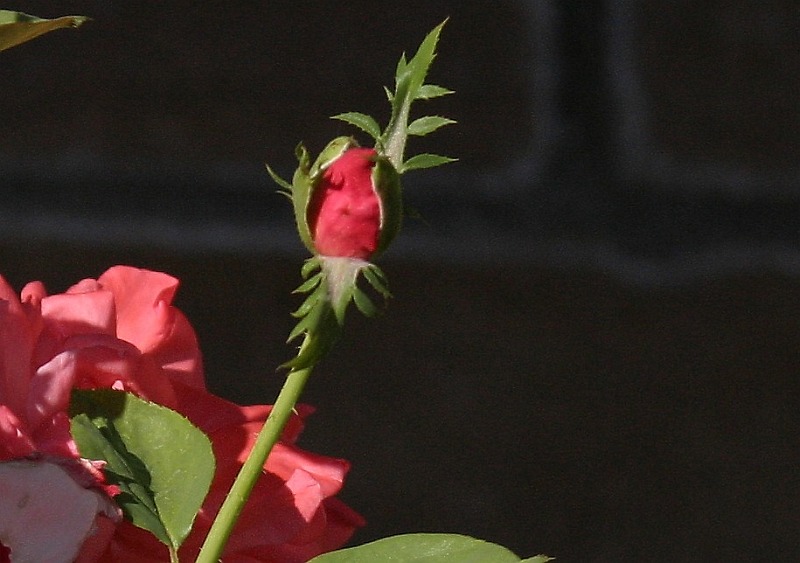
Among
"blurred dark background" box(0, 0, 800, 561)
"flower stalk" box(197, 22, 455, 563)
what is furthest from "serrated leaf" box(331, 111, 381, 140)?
"blurred dark background" box(0, 0, 800, 561)

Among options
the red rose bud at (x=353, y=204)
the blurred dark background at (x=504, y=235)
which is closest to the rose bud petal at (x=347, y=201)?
the red rose bud at (x=353, y=204)

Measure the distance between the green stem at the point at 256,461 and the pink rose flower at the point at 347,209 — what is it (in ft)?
0.05

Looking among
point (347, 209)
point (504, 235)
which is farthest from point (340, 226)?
point (504, 235)

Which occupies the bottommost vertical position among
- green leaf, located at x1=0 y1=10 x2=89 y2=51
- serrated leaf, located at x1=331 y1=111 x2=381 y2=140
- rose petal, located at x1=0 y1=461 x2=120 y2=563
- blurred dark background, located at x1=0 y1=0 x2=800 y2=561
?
blurred dark background, located at x1=0 y1=0 x2=800 y2=561

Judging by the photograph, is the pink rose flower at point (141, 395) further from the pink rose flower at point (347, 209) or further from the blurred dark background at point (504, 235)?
the blurred dark background at point (504, 235)

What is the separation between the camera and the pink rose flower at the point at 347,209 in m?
0.16

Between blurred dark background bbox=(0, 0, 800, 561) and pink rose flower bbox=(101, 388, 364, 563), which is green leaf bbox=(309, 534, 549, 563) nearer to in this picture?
pink rose flower bbox=(101, 388, 364, 563)

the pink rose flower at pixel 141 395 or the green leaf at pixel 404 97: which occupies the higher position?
the green leaf at pixel 404 97

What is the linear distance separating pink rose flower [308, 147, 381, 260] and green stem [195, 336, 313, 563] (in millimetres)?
14

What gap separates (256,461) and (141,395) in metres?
0.06

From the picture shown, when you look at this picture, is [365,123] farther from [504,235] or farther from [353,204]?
[504,235]

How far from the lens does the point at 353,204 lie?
160mm

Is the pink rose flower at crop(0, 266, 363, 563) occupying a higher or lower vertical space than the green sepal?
lower

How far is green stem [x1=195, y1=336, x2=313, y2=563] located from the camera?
0.16 m
